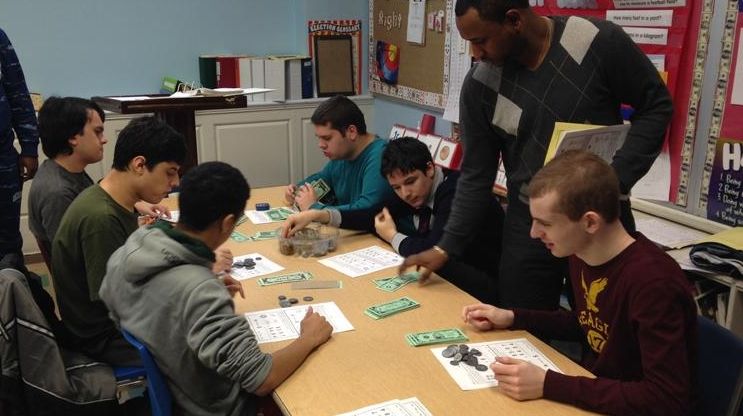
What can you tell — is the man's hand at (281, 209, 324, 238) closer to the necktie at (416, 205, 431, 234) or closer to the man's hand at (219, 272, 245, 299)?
the necktie at (416, 205, 431, 234)

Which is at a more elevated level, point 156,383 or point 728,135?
point 728,135

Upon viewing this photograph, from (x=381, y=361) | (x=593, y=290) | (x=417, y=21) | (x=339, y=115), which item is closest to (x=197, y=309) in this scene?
(x=381, y=361)

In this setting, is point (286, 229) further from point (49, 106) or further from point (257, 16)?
point (257, 16)

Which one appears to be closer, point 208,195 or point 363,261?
point 208,195

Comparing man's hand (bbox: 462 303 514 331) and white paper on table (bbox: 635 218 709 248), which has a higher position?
man's hand (bbox: 462 303 514 331)

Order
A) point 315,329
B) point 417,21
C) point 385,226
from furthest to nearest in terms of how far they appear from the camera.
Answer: point 417,21 → point 385,226 → point 315,329

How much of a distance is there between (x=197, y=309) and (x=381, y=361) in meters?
0.45

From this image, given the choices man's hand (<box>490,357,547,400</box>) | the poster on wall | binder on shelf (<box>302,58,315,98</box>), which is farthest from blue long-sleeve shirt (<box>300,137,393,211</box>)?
the poster on wall

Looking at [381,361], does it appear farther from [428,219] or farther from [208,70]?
[208,70]

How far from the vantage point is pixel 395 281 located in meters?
2.07

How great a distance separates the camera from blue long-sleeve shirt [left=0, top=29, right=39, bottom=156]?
311 centimetres

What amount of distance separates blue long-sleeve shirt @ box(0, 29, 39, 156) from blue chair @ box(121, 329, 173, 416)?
2.11 metres

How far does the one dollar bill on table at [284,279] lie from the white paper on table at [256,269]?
6 cm

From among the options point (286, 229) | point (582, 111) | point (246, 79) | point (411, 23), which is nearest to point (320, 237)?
point (286, 229)
